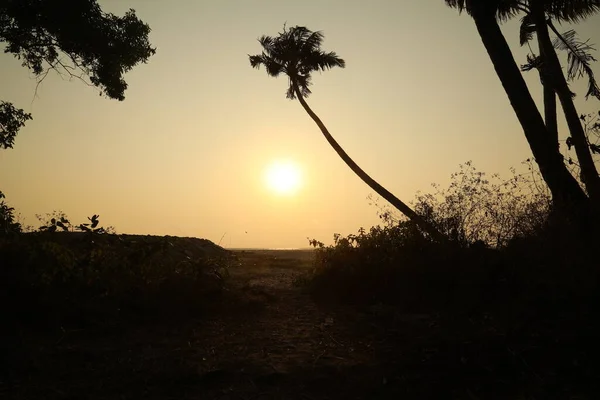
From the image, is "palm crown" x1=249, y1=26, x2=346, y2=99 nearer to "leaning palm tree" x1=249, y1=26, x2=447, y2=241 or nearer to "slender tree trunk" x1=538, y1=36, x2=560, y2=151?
"leaning palm tree" x1=249, y1=26, x2=447, y2=241

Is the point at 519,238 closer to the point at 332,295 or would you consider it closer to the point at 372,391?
the point at 332,295

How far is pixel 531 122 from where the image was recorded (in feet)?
24.4

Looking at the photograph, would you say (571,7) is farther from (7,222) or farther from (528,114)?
(7,222)

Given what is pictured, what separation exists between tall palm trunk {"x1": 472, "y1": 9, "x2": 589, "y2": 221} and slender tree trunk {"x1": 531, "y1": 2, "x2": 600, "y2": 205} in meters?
0.40

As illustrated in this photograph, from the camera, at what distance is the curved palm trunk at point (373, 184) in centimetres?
823

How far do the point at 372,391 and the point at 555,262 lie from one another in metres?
3.53

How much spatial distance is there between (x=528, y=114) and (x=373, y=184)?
5.63 metres

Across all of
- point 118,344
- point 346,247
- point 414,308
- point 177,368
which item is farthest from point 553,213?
point 118,344

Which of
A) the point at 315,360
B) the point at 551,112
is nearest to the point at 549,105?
the point at 551,112

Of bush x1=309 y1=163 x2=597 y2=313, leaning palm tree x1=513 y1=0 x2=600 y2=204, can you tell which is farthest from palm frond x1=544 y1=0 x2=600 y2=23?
bush x1=309 y1=163 x2=597 y2=313

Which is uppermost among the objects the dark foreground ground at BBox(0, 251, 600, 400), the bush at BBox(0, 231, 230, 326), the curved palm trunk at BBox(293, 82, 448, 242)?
the curved palm trunk at BBox(293, 82, 448, 242)

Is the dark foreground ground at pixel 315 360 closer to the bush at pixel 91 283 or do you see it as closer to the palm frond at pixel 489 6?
the bush at pixel 91 283

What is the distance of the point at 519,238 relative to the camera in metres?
6.45

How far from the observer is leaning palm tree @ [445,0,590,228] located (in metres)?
6.88
